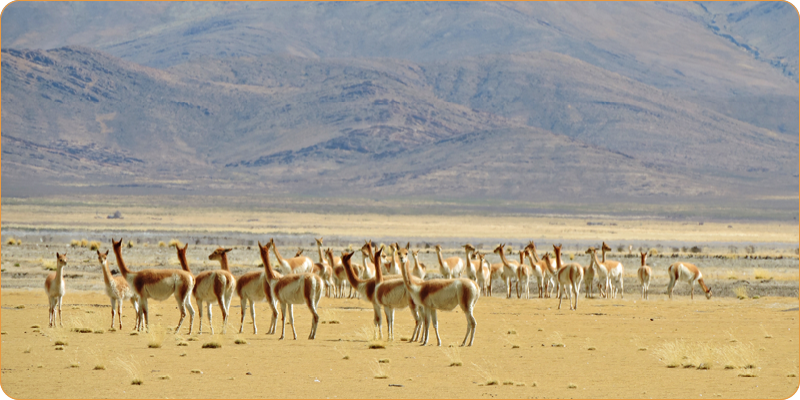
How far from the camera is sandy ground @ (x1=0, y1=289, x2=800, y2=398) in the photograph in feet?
43.5

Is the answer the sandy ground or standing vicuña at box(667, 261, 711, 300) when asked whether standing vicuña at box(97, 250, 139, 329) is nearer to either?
the sandy ground

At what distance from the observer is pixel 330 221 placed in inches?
3393

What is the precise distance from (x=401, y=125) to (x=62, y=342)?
6031 inches

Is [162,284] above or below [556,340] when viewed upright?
above

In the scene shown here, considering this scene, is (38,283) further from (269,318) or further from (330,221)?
(330,221)

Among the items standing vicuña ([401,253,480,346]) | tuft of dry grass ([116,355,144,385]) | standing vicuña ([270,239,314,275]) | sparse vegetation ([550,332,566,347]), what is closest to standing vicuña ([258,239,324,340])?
standing vicuña ([401,253,480,346])

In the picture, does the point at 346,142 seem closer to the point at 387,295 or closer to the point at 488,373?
the point at 387,295

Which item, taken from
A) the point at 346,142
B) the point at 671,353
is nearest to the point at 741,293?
the point at 671,353

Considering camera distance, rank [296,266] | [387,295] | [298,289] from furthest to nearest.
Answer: [296,266] < [298,289] < [387,295]

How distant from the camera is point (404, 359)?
15531 mm

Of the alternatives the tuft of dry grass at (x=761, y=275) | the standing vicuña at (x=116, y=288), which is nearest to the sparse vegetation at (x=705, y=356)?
the standing vicuña at (x=116, y=288)

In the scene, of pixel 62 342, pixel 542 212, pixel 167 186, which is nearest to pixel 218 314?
pixel 62 342

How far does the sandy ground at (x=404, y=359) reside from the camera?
43.5 ft

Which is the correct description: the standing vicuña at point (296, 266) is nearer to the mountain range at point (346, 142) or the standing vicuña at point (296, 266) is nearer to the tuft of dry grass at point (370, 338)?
the tuft of dry grass at point (370, 338)
